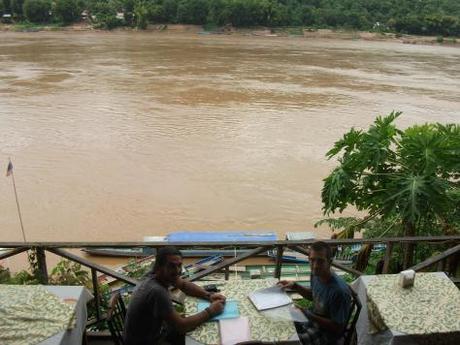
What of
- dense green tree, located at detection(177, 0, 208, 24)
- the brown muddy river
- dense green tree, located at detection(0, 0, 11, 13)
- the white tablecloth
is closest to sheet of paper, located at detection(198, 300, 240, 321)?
the white tablecloth

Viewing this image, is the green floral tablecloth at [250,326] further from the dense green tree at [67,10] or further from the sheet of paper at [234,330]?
the dense green tree at [67,10]

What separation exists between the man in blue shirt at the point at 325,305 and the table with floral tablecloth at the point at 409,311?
16 centimetres

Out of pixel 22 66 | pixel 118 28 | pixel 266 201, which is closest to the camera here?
pixel 266 201

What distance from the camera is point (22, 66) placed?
112ft

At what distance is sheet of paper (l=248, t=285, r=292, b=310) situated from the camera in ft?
9.84

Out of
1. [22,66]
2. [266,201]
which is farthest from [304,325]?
[22,66]

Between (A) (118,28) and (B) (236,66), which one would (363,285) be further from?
(A) (118,28)

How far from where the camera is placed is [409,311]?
115 inches

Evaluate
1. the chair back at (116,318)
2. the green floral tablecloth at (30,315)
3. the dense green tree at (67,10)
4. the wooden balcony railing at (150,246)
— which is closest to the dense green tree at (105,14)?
the dense green tree at (67,10)

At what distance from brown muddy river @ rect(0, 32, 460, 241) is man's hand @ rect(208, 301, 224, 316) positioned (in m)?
9.84

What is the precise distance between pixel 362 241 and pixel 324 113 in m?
20.8

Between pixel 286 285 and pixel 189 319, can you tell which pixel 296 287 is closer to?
pixel 286 285

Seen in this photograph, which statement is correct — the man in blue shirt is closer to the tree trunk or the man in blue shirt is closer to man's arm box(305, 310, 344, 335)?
man's arm box(305, 310, 344, 335)

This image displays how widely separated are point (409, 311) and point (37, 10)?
230ft
